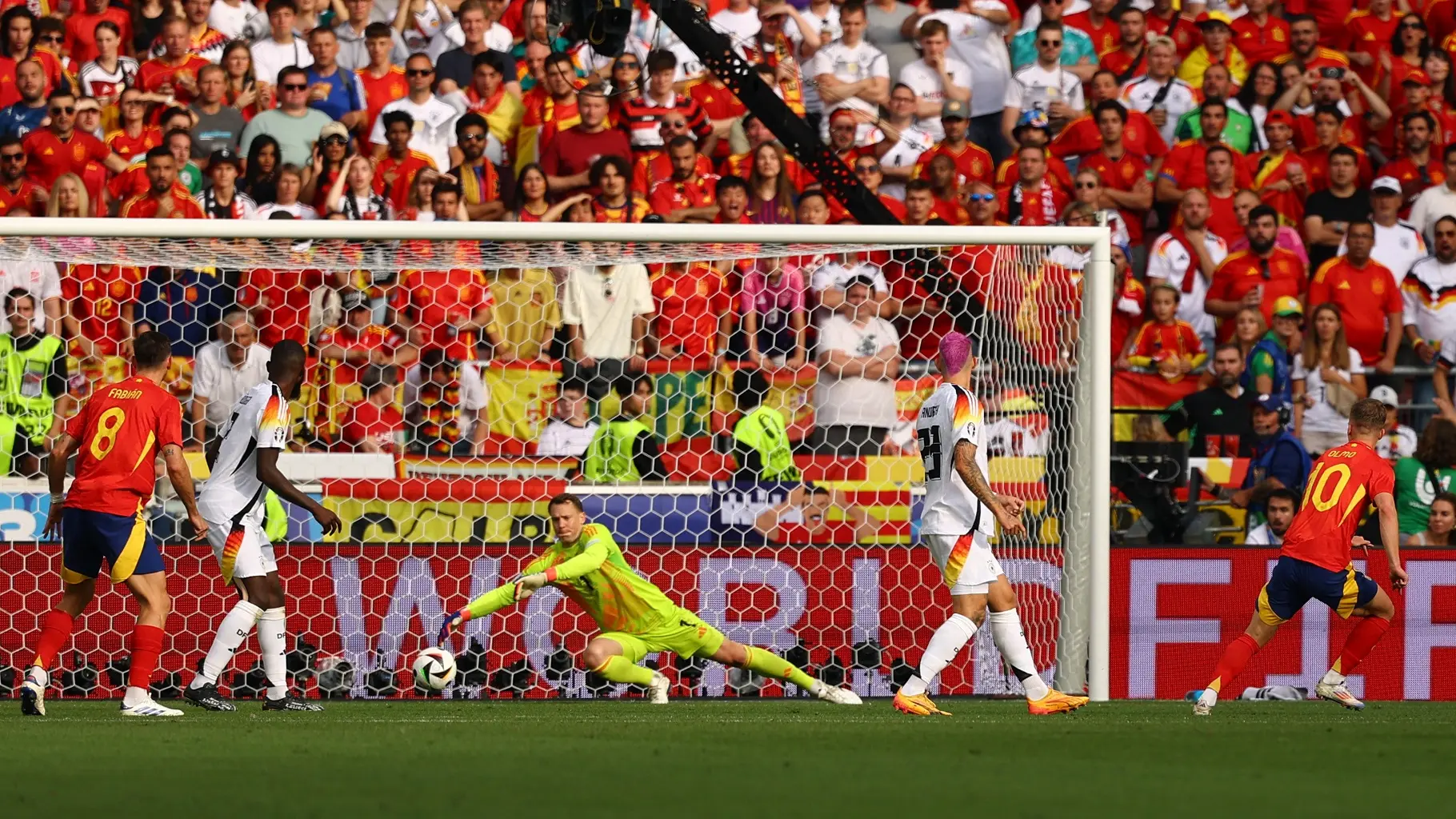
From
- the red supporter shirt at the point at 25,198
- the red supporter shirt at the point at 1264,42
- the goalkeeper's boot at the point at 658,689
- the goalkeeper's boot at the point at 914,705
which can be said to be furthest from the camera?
the red supporter shirt at the point at 1264,42

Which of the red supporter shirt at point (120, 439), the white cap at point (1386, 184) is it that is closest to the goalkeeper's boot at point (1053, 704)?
the red supporter shirt at point (120, 439)

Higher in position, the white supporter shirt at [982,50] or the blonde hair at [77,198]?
the white supporter shirt at [982,50]

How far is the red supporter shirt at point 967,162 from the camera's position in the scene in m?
15.8

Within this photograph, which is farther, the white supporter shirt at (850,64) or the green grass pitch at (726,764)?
the white supporter shirt at (850,64)

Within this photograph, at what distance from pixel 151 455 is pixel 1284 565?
5540 mm

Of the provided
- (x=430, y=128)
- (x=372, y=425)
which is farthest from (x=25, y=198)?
(x=372, y=425)

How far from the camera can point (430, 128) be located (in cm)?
1586

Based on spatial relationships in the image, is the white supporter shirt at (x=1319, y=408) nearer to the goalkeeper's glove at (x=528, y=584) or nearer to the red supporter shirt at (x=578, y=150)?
the red supporter shirt at (x=578, y=150)

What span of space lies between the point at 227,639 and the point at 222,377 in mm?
2742

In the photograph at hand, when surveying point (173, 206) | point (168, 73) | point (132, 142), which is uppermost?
point (168, 73)

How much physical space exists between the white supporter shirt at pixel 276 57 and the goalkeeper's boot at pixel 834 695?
7.79 meters

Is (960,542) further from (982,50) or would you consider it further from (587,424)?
(982,50)

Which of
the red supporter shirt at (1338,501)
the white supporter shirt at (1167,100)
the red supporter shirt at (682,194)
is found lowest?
the red supporter shirt at (1338,501)

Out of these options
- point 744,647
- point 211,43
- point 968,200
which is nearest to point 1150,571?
point 744,647
